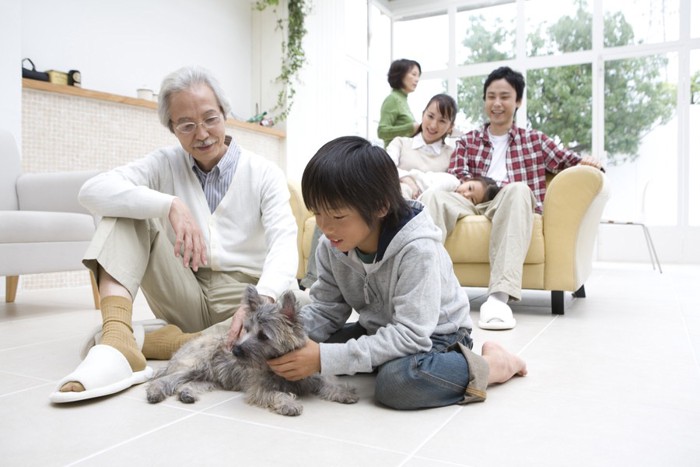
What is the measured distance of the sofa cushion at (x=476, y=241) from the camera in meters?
2.88

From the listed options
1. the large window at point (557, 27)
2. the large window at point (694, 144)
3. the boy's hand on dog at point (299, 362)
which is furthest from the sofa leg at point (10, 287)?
the large window at point (694, 144)

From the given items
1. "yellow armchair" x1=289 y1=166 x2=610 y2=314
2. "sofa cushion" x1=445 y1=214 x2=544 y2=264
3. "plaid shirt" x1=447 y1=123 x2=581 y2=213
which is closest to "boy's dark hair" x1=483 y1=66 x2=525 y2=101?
"plaid shirt" x1=447 y1=123 x2=581 y2=213

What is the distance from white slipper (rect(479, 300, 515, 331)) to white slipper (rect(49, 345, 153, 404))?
4.98ft

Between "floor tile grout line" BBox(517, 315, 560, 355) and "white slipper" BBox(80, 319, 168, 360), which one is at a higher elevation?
"white slipper" BBox(80, 319, 168, 360)

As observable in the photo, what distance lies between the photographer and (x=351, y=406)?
4.64ft

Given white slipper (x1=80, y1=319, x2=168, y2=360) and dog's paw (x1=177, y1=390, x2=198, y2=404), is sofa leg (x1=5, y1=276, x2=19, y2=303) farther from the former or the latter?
dog's paw (x1=177, y1=390, x2=198, y2=404)

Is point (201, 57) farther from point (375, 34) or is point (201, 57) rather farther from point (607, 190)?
point (607, 190)

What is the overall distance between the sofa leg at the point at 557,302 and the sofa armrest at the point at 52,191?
8.40 ft

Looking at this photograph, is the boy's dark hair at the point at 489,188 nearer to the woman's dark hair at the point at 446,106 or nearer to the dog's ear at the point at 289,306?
the woman's dark hair at the point at 446,106

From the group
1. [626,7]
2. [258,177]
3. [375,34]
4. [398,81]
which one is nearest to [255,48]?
[375,34]

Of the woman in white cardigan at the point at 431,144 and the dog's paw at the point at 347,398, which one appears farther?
the woman in white cardigan at the point at 431,144

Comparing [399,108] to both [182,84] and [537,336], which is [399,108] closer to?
→ [537,336]

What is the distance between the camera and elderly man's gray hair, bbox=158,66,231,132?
5.82ft

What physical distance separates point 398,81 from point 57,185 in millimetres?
2600
